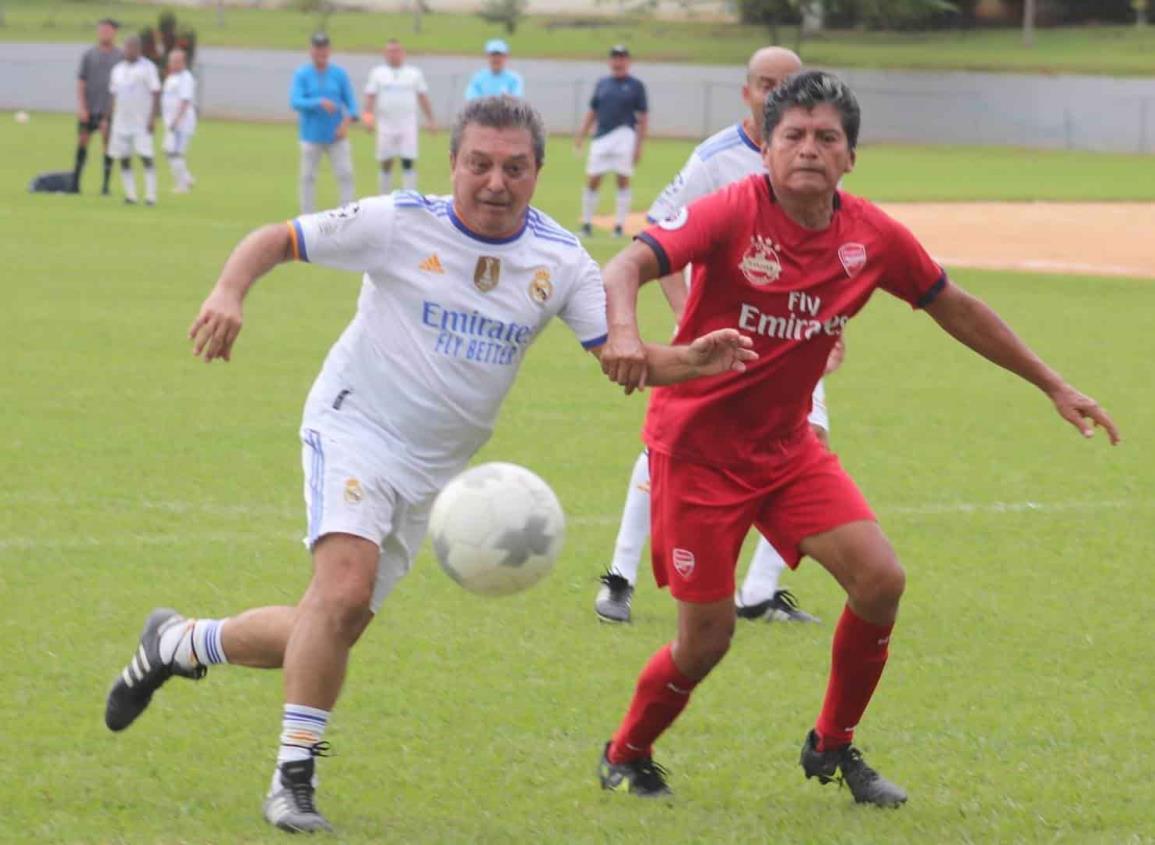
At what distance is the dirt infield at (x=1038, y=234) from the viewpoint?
21.7 m

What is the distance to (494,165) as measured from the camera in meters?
5.22

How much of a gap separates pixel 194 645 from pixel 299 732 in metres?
0.75

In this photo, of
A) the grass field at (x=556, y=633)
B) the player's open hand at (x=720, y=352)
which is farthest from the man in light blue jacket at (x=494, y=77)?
the player's open hand at (x=720, y=352)

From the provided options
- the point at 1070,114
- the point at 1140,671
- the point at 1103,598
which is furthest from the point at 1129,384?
the point at 1070,114

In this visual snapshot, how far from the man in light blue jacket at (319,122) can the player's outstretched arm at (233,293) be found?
18.0m

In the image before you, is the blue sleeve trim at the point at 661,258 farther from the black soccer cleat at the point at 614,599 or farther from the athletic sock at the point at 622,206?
the athletic sock at the point at 622,206

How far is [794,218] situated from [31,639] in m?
3.28

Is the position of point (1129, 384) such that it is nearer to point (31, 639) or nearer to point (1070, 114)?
point (31, 639)

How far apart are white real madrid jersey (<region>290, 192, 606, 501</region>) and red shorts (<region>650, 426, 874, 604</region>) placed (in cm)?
52

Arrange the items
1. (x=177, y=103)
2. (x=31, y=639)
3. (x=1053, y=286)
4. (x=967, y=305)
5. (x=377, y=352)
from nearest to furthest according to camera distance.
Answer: (x=377, y=352) < (x=967, y=305) < (x=31, y=639) < (x=1053, y=286) < (x=177, y=103)

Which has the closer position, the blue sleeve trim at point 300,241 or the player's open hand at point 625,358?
the player's open hand at point 625,358

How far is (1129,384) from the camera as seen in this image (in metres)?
13.7

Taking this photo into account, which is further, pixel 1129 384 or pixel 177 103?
pixel 177 103

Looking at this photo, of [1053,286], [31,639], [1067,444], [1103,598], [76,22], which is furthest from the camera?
[76,22]
